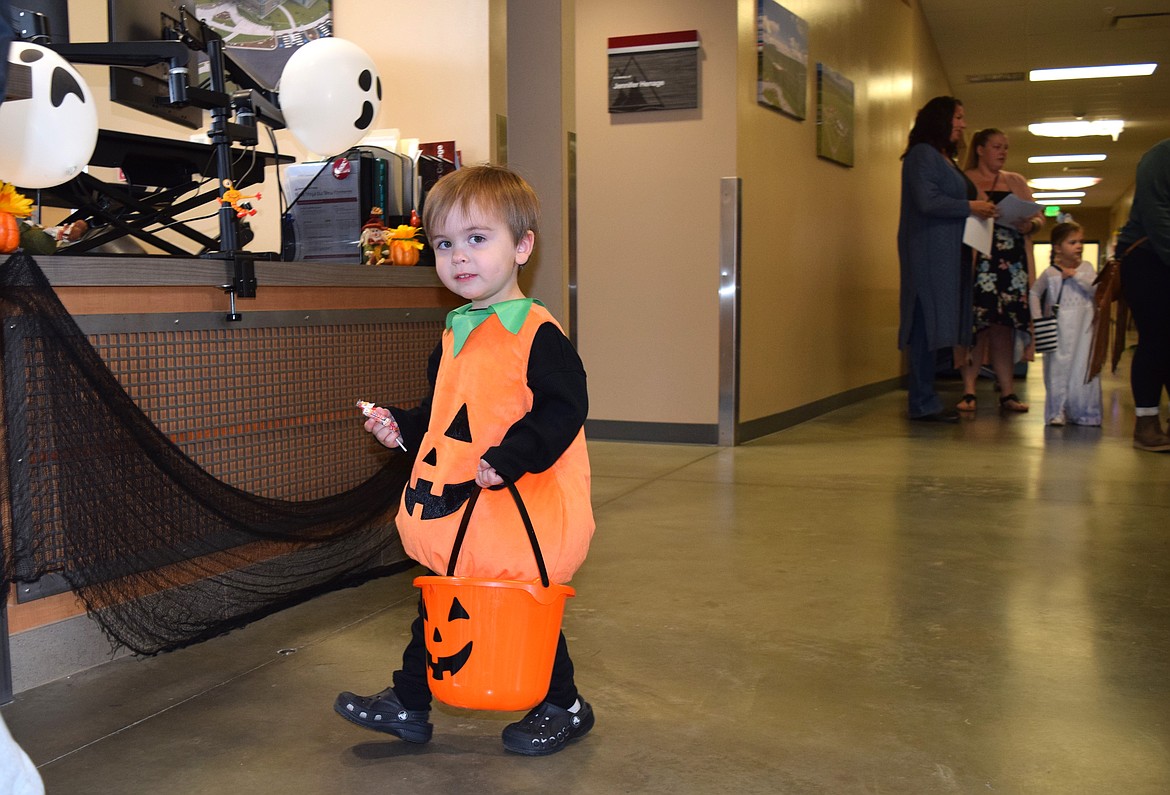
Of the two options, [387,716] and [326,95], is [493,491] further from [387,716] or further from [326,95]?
[326,95]

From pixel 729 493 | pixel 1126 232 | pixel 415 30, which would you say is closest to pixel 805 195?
pixel 1126 232

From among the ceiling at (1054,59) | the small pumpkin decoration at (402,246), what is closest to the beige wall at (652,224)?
the small pumpkin decoration at (402,246)

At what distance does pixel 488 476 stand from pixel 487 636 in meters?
0.22

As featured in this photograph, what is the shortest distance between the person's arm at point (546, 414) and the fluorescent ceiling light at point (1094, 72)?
36.0 ft

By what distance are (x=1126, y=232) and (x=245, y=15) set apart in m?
3.67

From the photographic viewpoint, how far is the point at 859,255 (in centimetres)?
716

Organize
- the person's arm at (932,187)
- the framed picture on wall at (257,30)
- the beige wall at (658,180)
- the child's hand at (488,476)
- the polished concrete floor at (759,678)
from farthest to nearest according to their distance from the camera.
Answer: the person's arm at (932,187) < the framed picture on wall at (257,30) < the beige wall at (658,180) < the polished concrete floor at (759,678) < the child's hand at (488,476)

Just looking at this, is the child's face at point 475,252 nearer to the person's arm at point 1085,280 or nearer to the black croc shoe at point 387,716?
the black croc shoe at point 387,716

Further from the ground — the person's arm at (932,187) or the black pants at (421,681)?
the person's arm at (932,187)

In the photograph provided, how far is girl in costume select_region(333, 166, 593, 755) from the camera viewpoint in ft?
5.04

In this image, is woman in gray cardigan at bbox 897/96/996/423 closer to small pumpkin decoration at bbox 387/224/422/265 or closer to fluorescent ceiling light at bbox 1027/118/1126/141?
small pumpkin decoration at bbox 387/224/422/265

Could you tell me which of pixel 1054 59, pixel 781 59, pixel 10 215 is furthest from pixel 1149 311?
pixel 1054 59

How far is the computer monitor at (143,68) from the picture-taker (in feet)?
7.80

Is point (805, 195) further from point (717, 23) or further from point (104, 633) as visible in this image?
point (104, 633)
